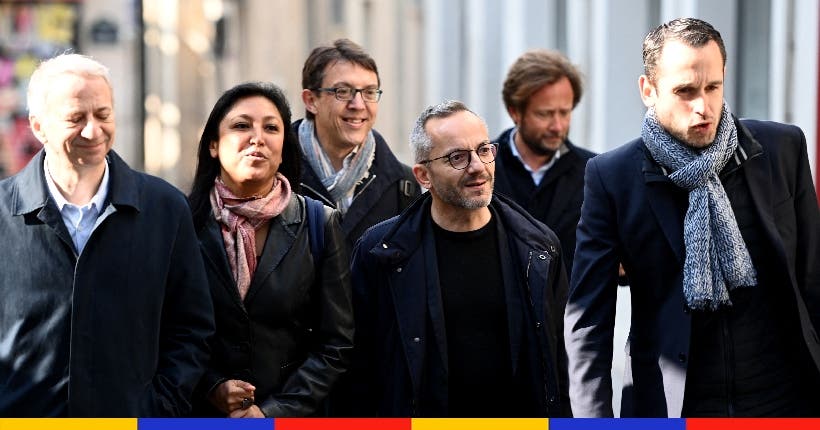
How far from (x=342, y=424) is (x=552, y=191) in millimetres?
2948

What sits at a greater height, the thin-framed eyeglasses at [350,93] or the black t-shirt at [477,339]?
the thin-framed eyeglasses at [350,93]

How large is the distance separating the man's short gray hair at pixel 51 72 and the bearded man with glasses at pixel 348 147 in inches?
72.8

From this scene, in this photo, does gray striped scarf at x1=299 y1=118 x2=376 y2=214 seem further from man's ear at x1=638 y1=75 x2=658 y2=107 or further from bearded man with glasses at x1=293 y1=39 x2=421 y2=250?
man's ear at x1=638 y1=75 x2=658 y2=107

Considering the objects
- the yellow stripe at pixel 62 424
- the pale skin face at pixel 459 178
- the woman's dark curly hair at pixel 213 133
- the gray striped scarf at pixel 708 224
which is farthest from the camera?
the woman's dark curly hair at pixel 213 133

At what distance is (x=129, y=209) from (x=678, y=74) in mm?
1694

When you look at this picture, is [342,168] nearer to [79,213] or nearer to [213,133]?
[213,133]

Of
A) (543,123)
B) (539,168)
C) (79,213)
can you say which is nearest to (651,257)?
(79,213)

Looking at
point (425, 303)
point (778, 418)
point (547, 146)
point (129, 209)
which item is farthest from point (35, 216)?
point (547, 146)

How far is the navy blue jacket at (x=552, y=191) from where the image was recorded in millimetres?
7770

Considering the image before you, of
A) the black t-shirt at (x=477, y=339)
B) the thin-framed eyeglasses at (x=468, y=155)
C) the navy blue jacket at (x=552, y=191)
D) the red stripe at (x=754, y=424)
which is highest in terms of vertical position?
the thin-framed eyeglasses at (x=468, y=155)

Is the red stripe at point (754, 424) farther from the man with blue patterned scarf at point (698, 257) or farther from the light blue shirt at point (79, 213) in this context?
the light blue shirt at point (79, 213)

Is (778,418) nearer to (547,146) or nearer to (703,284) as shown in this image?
(703,284)

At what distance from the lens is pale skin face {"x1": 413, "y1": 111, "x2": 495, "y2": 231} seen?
5.63 m

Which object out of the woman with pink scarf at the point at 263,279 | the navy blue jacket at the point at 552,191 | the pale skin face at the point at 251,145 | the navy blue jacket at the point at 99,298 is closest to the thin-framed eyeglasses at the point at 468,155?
the woman with pink scarf at the point at 263,279
